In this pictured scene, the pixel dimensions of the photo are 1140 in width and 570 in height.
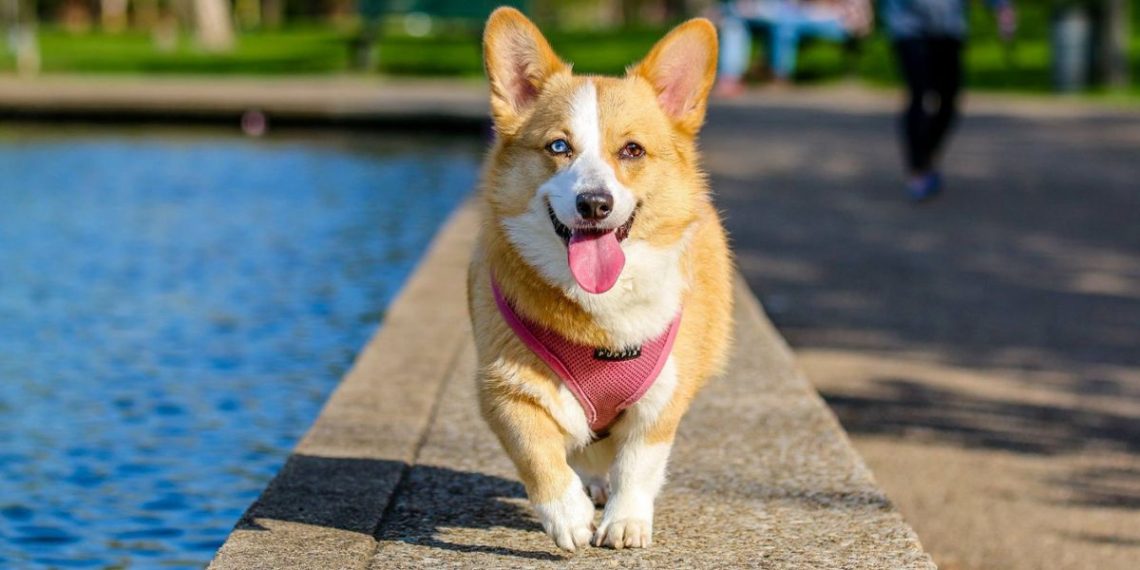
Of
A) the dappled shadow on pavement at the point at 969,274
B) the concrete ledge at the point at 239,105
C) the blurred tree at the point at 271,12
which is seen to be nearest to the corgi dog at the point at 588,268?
the dappled shadow on pavement at the point at 969,274

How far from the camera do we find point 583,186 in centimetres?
403

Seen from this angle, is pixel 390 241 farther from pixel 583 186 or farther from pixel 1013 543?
pixel 583 186

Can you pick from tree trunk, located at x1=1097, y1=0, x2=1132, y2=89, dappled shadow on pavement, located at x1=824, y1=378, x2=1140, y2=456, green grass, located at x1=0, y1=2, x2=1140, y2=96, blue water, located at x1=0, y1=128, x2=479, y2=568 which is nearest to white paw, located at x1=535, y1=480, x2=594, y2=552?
blue water, located at x1=0, y1=128, x2=479, y2=568

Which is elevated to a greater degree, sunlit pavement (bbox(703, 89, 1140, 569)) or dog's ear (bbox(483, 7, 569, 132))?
dog's ear (bbox(483, 7, 569, 132))

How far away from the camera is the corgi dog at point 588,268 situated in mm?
4172

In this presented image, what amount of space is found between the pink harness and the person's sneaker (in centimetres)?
967

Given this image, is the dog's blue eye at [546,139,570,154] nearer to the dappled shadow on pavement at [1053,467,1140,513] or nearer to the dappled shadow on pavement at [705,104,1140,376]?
the dappled shadow on pavement at [1053,467,1140,513]

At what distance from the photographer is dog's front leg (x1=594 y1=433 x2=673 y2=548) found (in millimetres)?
4301

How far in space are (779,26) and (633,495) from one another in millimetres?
22253

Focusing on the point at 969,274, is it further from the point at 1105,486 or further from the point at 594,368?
the point at 594,368

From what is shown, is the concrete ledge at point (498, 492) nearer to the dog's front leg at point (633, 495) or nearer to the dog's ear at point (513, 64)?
the dog's front leg at point (633, 495)

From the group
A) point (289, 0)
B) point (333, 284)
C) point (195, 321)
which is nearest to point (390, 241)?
point (333, 284)

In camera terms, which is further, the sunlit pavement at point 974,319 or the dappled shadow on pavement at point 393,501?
the sunlit pavement at point 974,319

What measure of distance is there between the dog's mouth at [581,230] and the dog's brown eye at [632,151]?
0.14m
